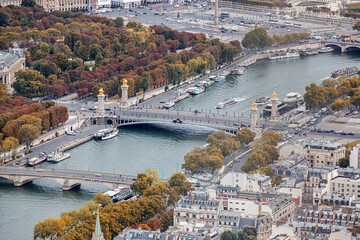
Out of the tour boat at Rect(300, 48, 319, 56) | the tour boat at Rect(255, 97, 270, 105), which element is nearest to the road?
the tour boat at Rect(255, 97, 270, 105)

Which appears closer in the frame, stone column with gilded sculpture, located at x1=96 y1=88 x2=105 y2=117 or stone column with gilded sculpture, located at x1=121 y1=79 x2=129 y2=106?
stone column with gilded sculpture, located at x1=96 y1=88 x2=105 y2=117

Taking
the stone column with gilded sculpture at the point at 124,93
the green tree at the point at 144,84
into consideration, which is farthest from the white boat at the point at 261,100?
the stone column with gilded sculpture at the point at 124,93

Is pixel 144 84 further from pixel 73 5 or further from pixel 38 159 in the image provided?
pixel 73 5

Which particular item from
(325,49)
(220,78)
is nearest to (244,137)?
(220,78)

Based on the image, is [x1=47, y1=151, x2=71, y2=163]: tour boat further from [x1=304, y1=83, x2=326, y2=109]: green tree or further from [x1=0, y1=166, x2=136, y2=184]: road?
[x1=304, y1=83, x2=326, y2=109]: green tree

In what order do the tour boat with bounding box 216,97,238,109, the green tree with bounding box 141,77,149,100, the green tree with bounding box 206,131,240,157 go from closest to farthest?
the green tree with bounding box 206,131,240,157 → the tour boat with bounding box 216,97,238,109 → the green tree with bounding box 141,77,149,100

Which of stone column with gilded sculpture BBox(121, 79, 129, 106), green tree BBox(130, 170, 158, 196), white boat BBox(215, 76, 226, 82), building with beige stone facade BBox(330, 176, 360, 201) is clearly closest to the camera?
building with beige stone facade BBox(330, 176, 360, 201)
